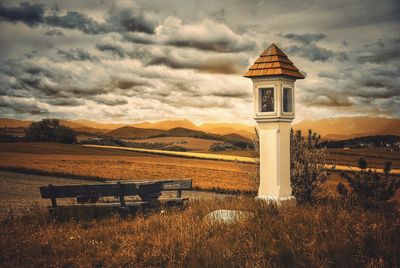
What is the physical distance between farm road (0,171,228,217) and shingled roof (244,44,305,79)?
3.97 meters

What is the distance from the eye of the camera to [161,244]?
6.57 metres

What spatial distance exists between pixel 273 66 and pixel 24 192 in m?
12.2

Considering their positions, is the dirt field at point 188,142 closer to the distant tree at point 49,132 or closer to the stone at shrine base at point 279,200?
the distant tree at point 49,132

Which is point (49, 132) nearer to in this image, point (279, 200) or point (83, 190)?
point (83, 190)

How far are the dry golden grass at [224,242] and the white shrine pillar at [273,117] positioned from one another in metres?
0.73

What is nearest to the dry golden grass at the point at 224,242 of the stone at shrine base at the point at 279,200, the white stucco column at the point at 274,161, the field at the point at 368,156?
the stone at shrine base at the point at 279,200

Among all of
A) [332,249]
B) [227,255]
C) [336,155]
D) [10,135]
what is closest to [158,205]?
[227,255]

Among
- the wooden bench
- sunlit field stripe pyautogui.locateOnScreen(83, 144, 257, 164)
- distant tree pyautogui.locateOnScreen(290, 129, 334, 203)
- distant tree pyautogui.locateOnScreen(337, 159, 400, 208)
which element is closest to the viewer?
distant tree pyautogui.locateOnScreen(337, 159, 400, 208)

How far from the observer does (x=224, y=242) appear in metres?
6.66

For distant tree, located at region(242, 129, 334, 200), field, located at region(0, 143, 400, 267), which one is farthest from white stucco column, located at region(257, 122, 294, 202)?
distant tree, located at region(242, 129, 334, 200)

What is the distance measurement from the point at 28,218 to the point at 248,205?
4.92 meters

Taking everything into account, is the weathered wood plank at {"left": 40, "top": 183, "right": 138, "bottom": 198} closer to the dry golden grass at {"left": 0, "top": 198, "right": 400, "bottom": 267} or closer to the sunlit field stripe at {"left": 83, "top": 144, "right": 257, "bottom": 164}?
the dry golden grass at {"left": 0, "top": 198, "right": 400, "bottom": 267}

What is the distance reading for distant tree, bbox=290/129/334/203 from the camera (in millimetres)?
11227

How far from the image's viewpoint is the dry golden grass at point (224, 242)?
19.2 ft
